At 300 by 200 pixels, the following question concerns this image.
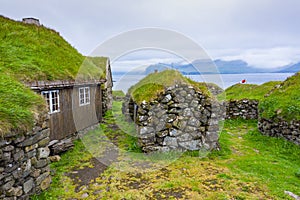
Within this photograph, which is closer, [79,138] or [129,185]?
[129,185]

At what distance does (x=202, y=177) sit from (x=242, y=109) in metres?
12.5

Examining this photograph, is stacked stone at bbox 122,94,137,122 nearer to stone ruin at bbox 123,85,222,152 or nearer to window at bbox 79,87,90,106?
window at bbox 79,87,90,106

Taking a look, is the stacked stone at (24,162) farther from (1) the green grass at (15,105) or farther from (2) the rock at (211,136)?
(2) the rock at (211,136)

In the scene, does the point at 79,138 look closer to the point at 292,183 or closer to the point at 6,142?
the point at 6,142

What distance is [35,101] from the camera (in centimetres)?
761

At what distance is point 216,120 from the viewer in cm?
1086

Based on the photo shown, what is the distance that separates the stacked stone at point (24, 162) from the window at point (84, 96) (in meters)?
6.16

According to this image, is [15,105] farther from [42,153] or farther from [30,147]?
[42,153]

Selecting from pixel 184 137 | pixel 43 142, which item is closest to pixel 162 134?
pixel 184 137

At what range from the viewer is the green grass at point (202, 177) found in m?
6.98

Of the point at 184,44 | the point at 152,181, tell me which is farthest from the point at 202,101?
the point at 152,181

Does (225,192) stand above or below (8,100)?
below

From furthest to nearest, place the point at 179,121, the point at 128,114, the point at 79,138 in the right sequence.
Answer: the point at 128,114 → the point at 79,138 → the point at 179,121

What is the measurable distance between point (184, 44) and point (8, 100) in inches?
308
